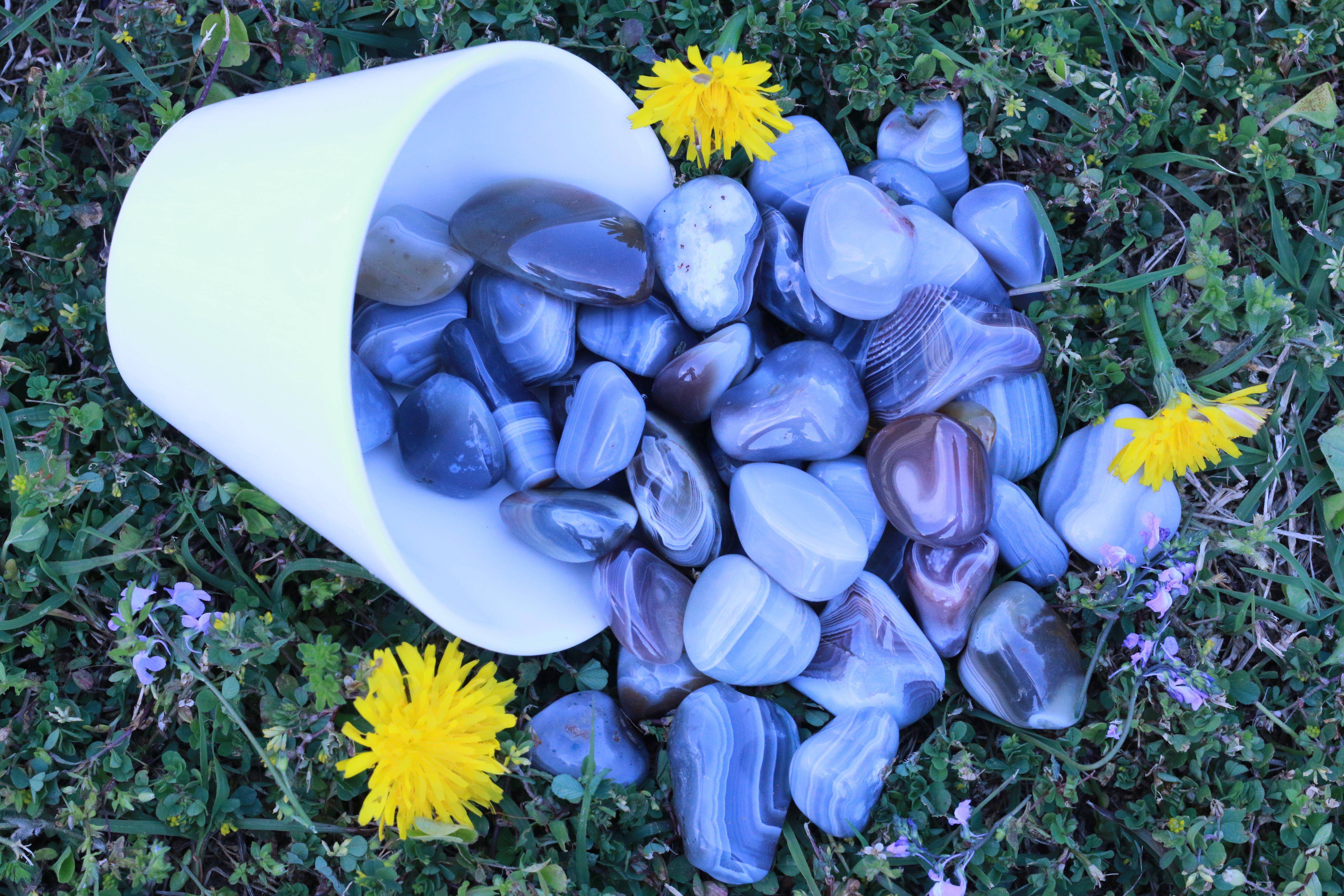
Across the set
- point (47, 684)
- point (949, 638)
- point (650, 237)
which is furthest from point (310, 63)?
point (949, 638)

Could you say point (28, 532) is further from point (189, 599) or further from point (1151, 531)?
point (1151, 531)

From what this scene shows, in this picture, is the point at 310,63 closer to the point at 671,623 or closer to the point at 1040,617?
the point at 671,623

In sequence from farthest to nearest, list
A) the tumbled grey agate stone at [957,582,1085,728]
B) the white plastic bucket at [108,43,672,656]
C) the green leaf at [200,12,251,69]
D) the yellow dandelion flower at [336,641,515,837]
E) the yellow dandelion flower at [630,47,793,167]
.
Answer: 1. the green leaf at [200,12,251,69]
2. the tumbled grey agate stone at [957,582,1085,728]
3. the yellow dandelion flower at [630,47,793,167]
4. the yellow dandelion flower at [336,641,515,837]
5. the white plastic bucket at [108,43,672,656]

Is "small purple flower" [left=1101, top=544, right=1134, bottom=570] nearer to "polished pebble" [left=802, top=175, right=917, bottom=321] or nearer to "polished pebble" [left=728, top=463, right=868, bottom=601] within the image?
"polished pebble" [left=728, top=463, right=868, bottom=601]

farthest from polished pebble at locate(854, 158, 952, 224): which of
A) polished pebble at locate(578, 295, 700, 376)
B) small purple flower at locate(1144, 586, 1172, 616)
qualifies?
small purple flower at locate(1144, 586, 1172, 616)

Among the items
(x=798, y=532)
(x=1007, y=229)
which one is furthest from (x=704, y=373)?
Answer: (x=1007, y=229)
